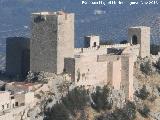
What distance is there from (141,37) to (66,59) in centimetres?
1118

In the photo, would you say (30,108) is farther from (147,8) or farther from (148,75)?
(147,8)

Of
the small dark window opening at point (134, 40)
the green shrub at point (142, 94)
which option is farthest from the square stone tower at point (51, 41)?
the small dark window opening at point (134, 40)

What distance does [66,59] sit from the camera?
55812 mm

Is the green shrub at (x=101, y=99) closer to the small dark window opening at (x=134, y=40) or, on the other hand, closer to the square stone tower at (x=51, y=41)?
the square stone tower at (x=51, y=41)

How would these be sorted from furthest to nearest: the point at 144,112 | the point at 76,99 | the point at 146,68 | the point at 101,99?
the point at 146,68 < the point at 144,112 < the point at 101,99 < the point at 76,99

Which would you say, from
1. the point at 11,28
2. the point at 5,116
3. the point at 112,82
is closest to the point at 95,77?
the point at 112,82

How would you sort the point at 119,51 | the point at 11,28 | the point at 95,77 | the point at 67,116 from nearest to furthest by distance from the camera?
the point at 67,116, the point at 95,77, the point at 119,51, the point at 11,28

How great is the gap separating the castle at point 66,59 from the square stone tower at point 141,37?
5.40 meters

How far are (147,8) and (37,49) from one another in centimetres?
6722

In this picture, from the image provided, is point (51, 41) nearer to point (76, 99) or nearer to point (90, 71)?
point (90, 71)

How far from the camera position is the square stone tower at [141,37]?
2579 inches

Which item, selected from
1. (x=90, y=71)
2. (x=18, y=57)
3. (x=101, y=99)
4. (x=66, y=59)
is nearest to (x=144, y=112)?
(x=101, y=99)

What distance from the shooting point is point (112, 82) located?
5869 centimetres

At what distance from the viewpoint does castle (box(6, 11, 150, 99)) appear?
183 ft
